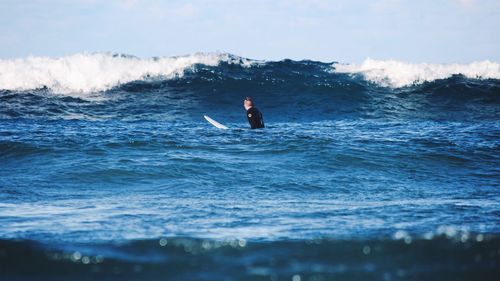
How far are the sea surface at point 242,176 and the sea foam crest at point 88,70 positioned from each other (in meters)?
0.10

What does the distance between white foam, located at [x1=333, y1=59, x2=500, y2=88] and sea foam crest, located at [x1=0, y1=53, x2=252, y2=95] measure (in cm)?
513

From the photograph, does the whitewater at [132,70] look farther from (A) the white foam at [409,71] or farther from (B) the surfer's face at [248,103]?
(B) the surfer's face at [248,103]

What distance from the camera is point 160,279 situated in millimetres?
4160

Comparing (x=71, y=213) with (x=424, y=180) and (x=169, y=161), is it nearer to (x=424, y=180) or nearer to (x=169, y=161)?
(x=169, y=161)

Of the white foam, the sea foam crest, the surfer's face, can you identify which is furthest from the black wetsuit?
the white foam

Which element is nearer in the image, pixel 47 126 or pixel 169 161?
pixel 169 161

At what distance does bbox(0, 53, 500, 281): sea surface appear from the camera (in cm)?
453

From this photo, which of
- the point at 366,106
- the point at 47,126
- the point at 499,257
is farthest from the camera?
the point at 366,106

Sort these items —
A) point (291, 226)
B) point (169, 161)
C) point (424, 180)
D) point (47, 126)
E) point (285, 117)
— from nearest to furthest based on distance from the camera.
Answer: point (291, 226) < point (424, 180) < point (169, 161) < point (47, 126) < point (285, 117)

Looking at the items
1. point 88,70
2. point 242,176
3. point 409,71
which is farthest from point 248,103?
point 409,71

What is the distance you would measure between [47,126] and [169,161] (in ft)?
19.3

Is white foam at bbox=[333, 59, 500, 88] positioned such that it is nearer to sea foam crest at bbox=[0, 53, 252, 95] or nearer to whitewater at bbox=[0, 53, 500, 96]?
whitewater at bbox=[0, 53, 500, 96]

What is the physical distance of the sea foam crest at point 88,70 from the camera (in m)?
22.6

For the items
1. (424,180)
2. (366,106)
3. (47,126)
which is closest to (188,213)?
(424,180)
